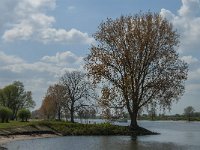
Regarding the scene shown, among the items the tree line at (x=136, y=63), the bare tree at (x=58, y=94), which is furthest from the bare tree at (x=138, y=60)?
the bare tree at (x=58, y=94)

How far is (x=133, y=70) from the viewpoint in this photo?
2365 inches

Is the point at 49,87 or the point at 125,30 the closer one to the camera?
the point at 125,30

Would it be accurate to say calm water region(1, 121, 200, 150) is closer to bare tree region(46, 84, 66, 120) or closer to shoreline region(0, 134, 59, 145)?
shoreline region(0, 134, 59, 145)

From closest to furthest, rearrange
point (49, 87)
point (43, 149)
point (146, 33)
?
point (43, 149), point (146, 33), point (49, 87)

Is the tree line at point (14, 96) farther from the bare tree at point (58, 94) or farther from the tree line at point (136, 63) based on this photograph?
the tree line at point (136, 63)

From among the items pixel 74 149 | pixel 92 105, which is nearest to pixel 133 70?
pixel 74 149

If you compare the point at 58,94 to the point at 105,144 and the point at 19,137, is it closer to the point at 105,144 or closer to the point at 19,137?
the point at 19,137

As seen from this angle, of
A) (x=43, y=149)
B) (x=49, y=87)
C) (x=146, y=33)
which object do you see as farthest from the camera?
(x=49, y=87)

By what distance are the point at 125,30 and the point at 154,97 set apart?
10.2 metres

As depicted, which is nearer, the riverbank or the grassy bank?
the riverbank

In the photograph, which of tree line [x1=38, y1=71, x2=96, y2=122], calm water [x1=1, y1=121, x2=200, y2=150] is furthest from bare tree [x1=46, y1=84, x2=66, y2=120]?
calm water [x1=1, y1=121, x2=200, y2=150]

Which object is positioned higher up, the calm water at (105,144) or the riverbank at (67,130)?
the riverbank at (67,130)

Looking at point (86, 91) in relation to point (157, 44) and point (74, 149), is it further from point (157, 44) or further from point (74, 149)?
point (74, 149)

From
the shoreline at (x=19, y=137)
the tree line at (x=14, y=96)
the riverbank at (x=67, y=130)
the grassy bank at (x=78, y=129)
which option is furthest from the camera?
the tree line at (x=14, y=96)
